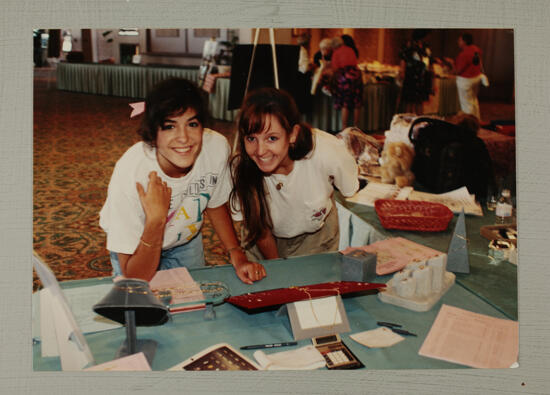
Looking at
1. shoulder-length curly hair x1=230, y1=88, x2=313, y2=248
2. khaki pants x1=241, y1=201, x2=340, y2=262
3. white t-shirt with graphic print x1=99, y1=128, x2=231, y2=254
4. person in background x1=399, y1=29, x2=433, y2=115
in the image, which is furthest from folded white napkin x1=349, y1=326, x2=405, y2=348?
person in background x1=399, y1=29, x2=433, y2=115

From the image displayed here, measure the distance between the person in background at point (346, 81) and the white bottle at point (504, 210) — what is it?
0.49 metres

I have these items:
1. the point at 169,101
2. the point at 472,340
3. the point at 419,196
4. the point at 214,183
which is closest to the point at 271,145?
the point at 214,183

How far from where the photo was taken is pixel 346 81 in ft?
4.91

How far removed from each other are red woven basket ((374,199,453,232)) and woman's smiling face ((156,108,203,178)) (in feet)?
2.14

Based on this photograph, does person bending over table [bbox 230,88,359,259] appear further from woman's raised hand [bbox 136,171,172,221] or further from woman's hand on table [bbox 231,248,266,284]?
woman's raised hand [bbox 136,171,172,221]

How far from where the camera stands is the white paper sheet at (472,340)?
138cm

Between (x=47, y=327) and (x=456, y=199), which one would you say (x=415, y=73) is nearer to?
(x=456, y=199)

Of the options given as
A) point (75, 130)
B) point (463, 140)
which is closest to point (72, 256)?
point (75, 130)

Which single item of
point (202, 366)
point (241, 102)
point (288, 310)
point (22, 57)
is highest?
point (22, 57)

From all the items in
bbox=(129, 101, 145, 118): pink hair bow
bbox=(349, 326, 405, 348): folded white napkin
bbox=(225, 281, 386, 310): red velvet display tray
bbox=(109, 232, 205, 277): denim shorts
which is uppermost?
bbox=(129, 101, 145, 118): pink hair bow

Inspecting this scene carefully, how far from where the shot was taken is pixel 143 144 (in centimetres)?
132

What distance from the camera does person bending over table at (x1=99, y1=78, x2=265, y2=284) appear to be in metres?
1.33

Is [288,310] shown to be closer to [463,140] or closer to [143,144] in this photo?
[143,144]

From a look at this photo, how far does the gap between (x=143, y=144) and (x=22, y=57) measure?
1.40 feet
